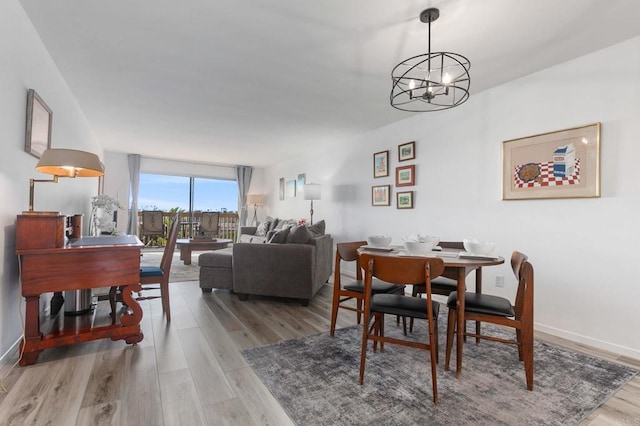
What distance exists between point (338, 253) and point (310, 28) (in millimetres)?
1728

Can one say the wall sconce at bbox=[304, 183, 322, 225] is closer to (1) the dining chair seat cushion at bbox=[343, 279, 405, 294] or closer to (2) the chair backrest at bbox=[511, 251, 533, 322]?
(1) the dining chair seat cushion at bbox=[343, 279, 405, 294]

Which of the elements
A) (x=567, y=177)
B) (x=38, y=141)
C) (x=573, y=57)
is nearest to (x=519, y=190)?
(x=567, y=177)

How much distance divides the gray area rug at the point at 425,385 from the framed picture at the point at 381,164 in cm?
259

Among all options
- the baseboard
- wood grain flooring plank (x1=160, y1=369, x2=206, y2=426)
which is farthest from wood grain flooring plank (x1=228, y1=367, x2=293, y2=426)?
the baseboard

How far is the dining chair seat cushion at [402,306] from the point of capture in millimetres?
1837

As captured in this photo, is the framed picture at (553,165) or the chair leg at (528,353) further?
the framed picture at (553,165)

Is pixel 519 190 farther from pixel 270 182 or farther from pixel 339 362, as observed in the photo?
pixel 270 182

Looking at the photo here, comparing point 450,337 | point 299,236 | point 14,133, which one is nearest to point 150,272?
point 14,133

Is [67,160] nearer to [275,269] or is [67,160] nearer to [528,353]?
[275,269]

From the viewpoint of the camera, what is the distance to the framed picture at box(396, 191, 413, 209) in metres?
3.97

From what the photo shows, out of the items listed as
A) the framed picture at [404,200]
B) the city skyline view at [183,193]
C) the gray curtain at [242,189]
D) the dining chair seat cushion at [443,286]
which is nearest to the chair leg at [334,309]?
the dining chair seat cushion at [443,286]

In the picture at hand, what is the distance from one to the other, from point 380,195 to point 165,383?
342cm

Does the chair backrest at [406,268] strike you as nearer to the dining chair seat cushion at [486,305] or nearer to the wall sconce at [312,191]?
the dining chair seat cushion at [486,305]

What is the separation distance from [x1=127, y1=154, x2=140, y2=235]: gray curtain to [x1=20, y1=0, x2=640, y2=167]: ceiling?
329cm
